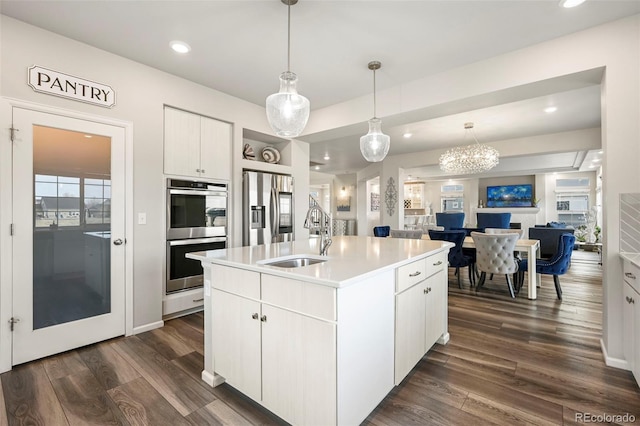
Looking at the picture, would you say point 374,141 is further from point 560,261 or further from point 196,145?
point 560,261

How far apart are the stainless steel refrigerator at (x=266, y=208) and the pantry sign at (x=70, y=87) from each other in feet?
5.30

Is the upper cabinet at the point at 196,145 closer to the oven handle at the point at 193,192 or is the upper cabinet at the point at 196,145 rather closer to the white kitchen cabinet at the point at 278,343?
the oven handle at the point at 193,192

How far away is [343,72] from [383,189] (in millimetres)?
4719

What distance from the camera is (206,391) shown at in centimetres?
192

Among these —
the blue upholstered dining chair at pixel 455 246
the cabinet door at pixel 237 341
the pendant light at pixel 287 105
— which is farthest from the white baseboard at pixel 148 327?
the blue upholstered dining chair at pixel 455 246

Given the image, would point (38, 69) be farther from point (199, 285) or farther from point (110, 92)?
point (199, 285)

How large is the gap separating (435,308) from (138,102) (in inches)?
134

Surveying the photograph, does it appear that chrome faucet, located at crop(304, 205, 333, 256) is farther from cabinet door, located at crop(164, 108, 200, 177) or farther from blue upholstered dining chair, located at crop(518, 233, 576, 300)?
blue upholstered dining chair, located at crop(518, 233, 576, 300)

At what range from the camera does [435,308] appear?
2404 mm

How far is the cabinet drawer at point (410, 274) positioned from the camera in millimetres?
1844

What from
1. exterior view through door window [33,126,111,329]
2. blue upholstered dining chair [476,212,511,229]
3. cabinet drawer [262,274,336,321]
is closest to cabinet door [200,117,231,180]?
exterior view through door window [33,126,111,329]

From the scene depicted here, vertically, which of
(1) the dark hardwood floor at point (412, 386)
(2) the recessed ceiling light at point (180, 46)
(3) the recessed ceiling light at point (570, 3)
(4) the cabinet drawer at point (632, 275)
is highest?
(2) the recessed ceiling light at point (180, 46)

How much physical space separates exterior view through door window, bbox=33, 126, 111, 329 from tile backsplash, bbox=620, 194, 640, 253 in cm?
432

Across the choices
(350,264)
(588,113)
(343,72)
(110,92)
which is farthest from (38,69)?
(588,113)
